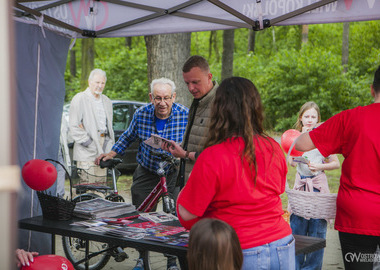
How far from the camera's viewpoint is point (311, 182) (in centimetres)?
491

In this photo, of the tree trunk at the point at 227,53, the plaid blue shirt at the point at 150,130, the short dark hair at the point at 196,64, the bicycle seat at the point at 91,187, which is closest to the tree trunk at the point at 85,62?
the tree trunk at the point at 227,53

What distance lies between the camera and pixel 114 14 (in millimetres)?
5172

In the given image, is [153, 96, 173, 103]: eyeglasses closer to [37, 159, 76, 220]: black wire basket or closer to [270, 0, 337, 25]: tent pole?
[270, 0, 337, 25]: tent pole

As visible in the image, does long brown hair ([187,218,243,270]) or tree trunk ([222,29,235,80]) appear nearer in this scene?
long brown hair ([187,218,243,270])

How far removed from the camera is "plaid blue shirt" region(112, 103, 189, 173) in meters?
4.96

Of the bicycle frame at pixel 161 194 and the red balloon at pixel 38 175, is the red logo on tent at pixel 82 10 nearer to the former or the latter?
the bicycle frame at pixel 161 194

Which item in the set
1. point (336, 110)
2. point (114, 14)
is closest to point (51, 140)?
point (114, 14)

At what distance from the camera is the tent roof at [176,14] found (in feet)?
14.6

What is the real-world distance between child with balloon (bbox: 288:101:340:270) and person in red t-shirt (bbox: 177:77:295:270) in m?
2.13

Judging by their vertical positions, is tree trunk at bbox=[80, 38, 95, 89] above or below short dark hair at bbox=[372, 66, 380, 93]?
above

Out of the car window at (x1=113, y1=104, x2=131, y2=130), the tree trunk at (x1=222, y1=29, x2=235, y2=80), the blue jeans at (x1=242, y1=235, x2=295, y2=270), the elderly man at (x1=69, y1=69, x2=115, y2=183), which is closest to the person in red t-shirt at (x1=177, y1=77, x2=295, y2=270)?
the blue jeans at (x1=242, y1=235, x2=295, y2=270)

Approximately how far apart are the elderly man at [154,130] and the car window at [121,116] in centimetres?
581

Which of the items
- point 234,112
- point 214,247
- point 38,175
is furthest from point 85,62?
point 214,247

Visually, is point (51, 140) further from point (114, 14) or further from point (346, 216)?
point (346, 216)
